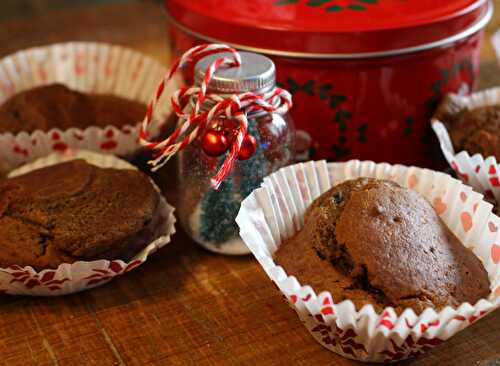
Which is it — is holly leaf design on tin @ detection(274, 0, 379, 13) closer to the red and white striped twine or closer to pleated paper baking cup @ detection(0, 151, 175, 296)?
the red and white striped twine

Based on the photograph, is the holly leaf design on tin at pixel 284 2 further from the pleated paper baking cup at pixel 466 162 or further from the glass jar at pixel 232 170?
the pleated paper baking cup at pixel 466 162

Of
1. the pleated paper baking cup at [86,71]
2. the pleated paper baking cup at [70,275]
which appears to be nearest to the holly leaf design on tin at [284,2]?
the pleated paper baking cup at [86,71]

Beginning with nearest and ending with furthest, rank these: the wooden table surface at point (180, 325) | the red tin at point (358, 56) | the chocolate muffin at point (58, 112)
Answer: the wooden table surface at point (180, 325) → the red tin at point (358, 56) → the chocolate muffin at point (58, 112)

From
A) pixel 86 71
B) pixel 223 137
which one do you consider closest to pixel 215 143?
pixel 223 137

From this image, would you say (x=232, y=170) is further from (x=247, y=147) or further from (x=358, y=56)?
(x=358, y=56)

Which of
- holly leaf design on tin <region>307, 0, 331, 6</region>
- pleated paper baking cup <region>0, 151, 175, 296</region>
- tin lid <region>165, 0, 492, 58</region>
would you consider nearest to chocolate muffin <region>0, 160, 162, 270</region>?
pleated paper baking cup <region>0, 151, 175, 296</region>

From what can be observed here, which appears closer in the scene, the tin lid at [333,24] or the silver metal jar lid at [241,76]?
the silver metal jar lid at [241,76]
